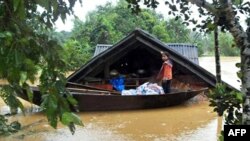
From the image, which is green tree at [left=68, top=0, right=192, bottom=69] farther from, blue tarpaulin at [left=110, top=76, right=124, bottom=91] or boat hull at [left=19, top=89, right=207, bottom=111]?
boat hull at [left=19, top=89, right=207, bottom=111]

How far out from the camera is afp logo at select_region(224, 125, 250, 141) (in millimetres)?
2143

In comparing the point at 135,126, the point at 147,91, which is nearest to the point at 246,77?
the point at 135,126

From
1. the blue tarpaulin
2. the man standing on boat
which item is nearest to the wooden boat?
the man standing on boat

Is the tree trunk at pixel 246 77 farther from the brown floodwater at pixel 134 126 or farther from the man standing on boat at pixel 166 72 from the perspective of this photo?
the man standing on boat at pixel 166 72

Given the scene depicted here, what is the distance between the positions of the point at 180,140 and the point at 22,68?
17.9 feet

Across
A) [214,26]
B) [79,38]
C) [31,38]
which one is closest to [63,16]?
[31,38]

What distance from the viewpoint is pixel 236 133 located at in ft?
7.13

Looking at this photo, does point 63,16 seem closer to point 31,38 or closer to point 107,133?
point 31,38

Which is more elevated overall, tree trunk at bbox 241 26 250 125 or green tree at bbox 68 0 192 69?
green tree at bbox 68 0 192 69

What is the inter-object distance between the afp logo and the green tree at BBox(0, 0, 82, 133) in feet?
2.80

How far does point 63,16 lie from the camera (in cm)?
243

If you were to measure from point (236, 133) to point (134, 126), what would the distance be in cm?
592

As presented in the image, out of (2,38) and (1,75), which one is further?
(1,75)

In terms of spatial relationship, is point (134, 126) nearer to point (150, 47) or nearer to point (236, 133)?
point (150, 47)
